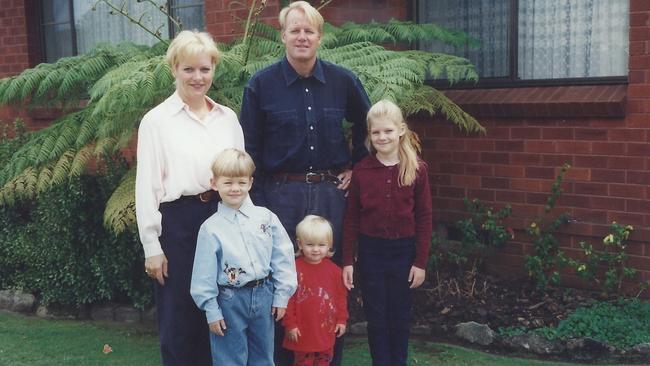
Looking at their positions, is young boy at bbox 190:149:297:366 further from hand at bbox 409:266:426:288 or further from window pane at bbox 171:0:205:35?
window pane at bbox 171:0:205:35

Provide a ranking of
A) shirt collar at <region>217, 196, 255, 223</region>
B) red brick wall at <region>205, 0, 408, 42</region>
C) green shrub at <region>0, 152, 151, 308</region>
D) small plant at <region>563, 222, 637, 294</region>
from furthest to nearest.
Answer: red brick wall at <region>205, 0, 408, 42</region>, green shrub at <region>0, 152, 151, 308</region>, small plant at <region>563, 222, 637, 294</region>, shirt collar at <region>217, 196, 255, 223</region>

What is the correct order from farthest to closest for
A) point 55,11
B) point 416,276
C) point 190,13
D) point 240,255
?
point 55,11, point 190,13, point 416,276, point 240,255

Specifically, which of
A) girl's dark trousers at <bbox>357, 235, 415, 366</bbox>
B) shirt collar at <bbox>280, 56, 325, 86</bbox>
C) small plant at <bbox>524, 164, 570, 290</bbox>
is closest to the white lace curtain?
small plant at <bbox>524, 164, 570, 290</bbox>

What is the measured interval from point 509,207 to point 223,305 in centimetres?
302

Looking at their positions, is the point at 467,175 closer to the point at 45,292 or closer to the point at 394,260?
the point at 394,260

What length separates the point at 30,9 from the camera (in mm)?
9438

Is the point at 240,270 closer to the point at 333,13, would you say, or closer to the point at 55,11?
the point at 333,13

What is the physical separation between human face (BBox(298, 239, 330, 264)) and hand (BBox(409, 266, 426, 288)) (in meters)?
0.48

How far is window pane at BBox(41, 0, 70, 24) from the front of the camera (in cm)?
941

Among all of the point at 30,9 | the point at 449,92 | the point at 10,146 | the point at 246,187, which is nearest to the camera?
the point at 246,187

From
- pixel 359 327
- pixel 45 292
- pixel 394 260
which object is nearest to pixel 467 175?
pixel 359 327

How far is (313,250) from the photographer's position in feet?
13.1

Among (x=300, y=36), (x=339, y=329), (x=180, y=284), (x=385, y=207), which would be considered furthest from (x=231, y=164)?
(x=339, y=329)

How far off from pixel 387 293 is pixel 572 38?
2.98m
